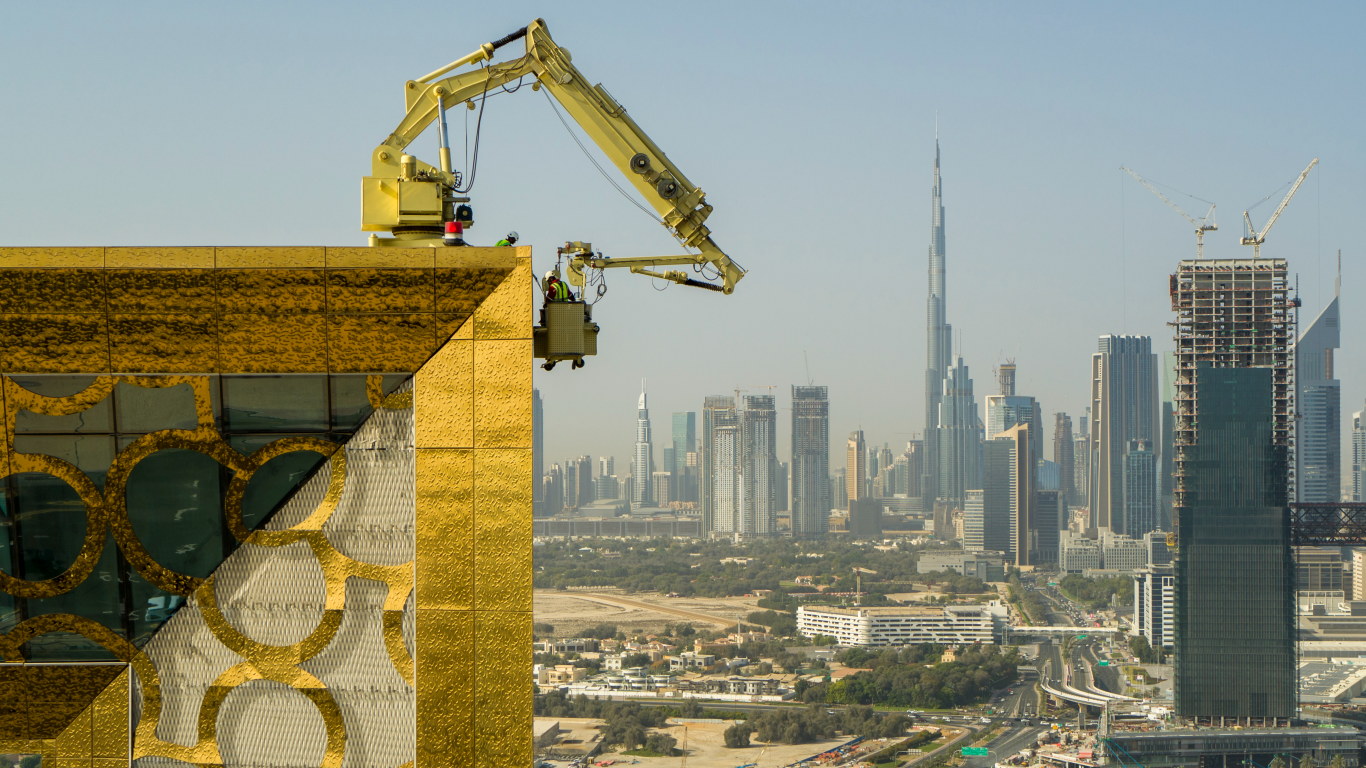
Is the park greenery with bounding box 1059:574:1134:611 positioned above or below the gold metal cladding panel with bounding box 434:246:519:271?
below

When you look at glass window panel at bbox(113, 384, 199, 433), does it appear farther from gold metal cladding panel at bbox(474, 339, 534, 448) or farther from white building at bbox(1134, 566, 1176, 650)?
white building at bbox(1134, 566, 1176, 650)

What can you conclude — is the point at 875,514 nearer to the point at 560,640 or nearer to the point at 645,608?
the point at 645,608

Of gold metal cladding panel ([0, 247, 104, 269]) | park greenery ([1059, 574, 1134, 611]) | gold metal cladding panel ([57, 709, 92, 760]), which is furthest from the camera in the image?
park greenery ([1059, 574, 1134, 611])

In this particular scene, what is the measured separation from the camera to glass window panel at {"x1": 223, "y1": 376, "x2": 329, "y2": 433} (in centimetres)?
598

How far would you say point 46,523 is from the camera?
603 cm

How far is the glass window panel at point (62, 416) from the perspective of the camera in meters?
6.00

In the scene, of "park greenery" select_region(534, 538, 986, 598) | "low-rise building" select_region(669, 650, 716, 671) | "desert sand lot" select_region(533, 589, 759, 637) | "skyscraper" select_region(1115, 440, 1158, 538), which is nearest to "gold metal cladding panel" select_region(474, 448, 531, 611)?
"low-rise building" select_region(669, 650, 716, 671)

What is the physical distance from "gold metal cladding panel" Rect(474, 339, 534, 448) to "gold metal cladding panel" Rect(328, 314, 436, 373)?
280mm

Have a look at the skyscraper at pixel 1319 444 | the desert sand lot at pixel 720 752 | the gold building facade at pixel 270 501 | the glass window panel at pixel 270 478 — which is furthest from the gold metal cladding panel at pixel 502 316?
the skyscraper at pixel 1319 444

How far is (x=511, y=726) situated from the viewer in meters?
5.90

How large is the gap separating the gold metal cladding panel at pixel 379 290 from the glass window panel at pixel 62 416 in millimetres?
1312

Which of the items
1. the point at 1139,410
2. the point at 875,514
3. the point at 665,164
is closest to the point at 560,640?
the point at 665,164

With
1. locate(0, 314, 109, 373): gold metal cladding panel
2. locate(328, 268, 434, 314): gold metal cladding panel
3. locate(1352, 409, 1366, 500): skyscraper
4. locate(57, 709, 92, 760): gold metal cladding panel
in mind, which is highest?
locate(328, 268, 434, 314): gold metal cladding panel

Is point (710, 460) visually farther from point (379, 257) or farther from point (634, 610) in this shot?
point (379, 257)
